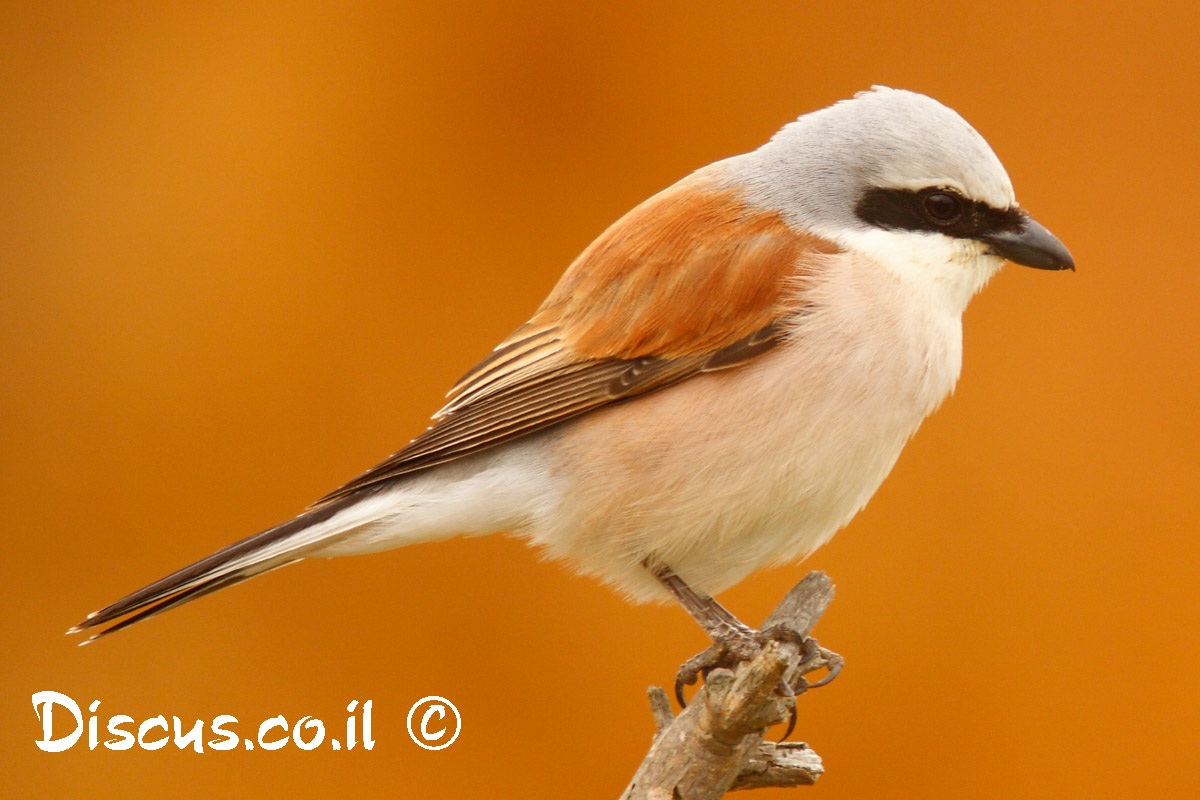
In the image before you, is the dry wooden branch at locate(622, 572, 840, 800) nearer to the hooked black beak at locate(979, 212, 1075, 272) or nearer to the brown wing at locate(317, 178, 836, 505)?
the brown wing at locate(317, 178, 836, 505)

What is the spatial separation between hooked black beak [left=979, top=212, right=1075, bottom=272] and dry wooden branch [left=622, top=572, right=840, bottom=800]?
71 cm

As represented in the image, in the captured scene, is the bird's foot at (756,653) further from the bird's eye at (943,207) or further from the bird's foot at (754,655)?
the bird's eye at (943,207)

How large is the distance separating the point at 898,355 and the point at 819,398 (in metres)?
0.17

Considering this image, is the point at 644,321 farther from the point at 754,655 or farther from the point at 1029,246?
the point at 1029,246

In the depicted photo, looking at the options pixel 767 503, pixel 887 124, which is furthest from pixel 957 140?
pixel 767 503

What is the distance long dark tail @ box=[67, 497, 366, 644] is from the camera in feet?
6.28

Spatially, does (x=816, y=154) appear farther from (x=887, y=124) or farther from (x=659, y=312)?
(x=659, y=312)

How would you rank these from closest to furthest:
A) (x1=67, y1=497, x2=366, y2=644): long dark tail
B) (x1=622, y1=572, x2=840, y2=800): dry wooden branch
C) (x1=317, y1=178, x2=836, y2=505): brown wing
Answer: (x1=622, y1=572, x2=840, y2=800): dry wooden branch < (x1=67, y1=497, x2=366, y2=644): long dark tail < (x1=317, y1=178, x2=836, y2=505): brown wing

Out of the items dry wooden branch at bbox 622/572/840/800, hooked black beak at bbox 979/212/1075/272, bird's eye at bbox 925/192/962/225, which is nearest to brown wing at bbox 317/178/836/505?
bird's eye at bbox 925/192/962/225

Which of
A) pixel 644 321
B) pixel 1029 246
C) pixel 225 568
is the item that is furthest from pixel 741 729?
pixel 1029 246

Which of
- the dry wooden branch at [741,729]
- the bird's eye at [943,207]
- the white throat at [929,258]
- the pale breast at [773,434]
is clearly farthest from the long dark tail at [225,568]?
the bird's eye at [943,207]

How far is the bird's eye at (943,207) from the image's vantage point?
2.10 metres

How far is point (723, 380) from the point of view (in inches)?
79.1

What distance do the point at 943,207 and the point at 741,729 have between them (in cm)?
102
